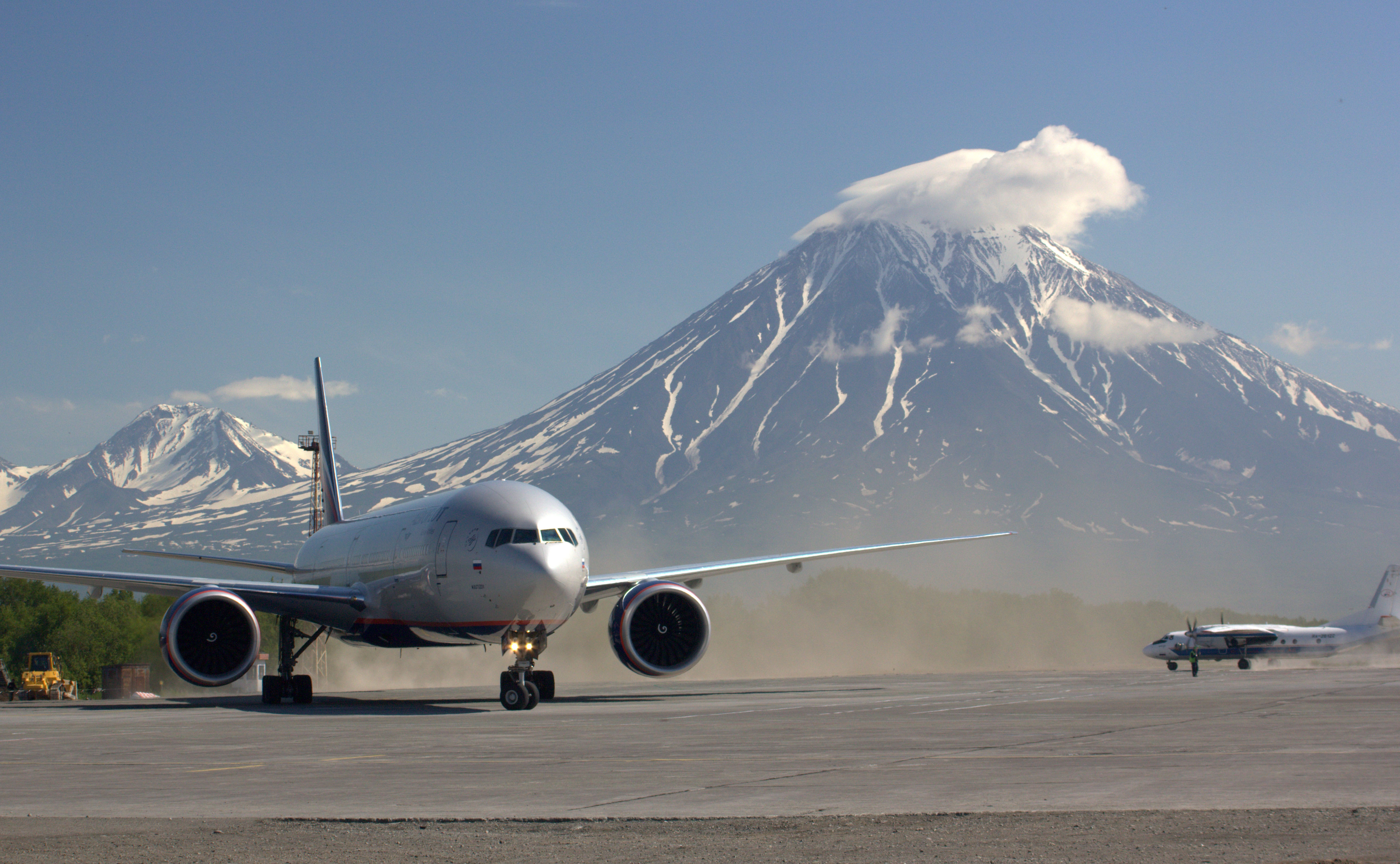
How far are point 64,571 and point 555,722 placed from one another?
541 inches

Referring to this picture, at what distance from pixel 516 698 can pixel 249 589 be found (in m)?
7.42

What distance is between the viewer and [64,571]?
26734mm

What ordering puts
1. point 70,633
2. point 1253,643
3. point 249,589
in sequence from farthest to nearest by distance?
point 70,633 → point 1253,643 → point 249,589

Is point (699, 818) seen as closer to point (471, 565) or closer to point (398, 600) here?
point (471, 565)

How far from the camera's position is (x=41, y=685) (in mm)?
46219

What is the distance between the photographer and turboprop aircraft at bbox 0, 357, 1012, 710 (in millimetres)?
23312

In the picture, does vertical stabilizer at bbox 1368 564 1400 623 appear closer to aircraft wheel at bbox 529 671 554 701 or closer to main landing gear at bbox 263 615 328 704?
aircraft wheel at bbox 529 671 554 701

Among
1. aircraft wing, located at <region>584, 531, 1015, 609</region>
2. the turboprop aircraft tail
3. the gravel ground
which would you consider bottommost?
the turboprop aircraft tail

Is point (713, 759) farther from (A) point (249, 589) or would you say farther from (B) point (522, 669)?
(A) point (249, 589)

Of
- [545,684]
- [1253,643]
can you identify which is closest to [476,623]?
[545,684]

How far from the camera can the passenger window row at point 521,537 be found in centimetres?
2322

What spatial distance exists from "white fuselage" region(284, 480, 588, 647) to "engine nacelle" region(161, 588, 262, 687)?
2636 mm

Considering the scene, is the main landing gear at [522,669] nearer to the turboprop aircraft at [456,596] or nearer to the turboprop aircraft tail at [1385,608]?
the turboprop aircraft at [456,596]

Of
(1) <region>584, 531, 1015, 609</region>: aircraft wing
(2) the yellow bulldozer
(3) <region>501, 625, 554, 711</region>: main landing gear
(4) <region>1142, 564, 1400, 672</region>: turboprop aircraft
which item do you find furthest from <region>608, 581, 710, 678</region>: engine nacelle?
(4) <region>1142, 564, 1400, 672</region>: turboprop aircraft
